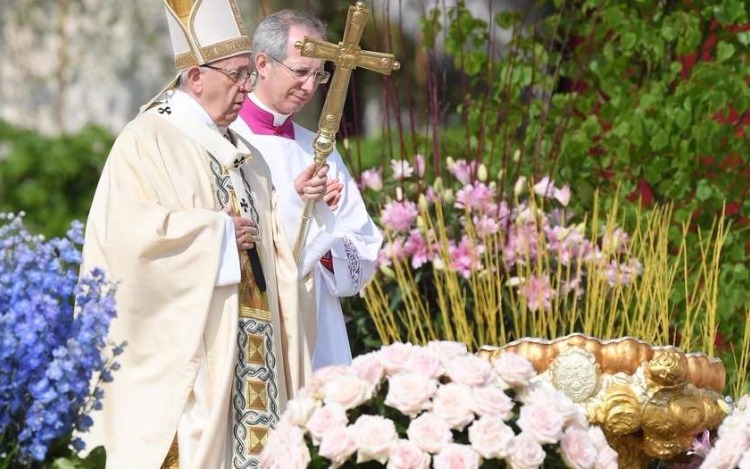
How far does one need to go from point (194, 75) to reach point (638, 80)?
335cm

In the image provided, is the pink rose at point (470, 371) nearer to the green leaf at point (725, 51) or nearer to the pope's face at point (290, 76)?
the pope's face at point (290, 76)

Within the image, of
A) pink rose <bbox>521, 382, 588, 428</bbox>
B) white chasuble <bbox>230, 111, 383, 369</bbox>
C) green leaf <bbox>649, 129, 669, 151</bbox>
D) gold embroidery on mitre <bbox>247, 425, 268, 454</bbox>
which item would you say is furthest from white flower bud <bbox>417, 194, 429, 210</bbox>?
pink rose <bbox>521, 382, 588, 428</bbox>

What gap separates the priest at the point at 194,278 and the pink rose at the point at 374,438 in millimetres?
1315

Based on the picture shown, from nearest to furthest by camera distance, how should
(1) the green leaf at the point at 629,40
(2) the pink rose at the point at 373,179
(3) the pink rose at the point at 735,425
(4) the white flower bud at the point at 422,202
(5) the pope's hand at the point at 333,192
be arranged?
A: (3) the pink rose at the point at 735,425, (5) the pope's hand at the point at 333,192, (4) the white flower bud at the point at 422,202, (2) the pink rose at the point at 373,179, (1) the green leaf at the point at 629,40

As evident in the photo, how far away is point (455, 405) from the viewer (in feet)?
10.3

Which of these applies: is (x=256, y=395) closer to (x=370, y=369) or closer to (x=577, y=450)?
(x=370, y=369)

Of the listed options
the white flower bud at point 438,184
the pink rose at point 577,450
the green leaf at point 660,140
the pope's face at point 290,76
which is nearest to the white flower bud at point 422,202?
the white flower bud at point 438,184

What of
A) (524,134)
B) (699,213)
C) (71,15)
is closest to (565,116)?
(524,134)

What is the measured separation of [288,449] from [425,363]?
320 millimetres

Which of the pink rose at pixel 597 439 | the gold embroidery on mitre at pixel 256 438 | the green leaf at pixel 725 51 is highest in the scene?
the pink rose at pixel 597 439

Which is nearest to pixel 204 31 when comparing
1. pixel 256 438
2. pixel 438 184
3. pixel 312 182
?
pixel 312 182

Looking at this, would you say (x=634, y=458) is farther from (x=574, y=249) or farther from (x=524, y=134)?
(x=524, y=134)

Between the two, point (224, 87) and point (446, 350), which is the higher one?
point (224, 87)

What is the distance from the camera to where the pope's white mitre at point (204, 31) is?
4645 mm
